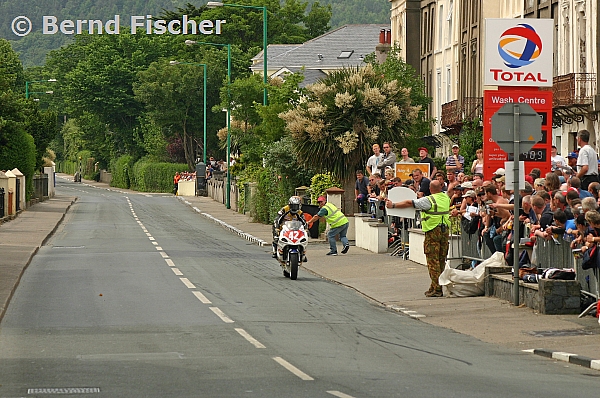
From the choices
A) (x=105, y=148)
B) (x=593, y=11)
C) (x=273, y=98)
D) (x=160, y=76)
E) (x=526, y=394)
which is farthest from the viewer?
(x=105, y=148)

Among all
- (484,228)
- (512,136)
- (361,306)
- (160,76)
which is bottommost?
(361,306)

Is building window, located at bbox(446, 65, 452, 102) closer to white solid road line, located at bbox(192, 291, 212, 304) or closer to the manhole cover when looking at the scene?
white solid road line, located at bbox(192, 291, 212, 304)

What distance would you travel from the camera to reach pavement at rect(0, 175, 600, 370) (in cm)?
1384

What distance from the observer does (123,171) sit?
341ft

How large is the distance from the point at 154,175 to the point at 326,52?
55.8 ft

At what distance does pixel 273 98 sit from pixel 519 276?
25326mm

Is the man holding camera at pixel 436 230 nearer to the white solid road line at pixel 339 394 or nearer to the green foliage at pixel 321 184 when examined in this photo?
the white solid road line at pixel 339 394

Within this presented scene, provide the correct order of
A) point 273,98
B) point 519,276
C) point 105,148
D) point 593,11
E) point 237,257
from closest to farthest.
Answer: point 519,276, point 237,257, point 593,11, point 273,98, point 105,148

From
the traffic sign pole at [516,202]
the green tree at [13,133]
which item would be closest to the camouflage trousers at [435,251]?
the traffic sign pole at [516,202]

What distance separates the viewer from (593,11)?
3234cm

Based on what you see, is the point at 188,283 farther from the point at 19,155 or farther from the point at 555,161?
the point at 19,155

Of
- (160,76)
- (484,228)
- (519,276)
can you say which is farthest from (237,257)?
(160,76)

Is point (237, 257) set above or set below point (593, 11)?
below

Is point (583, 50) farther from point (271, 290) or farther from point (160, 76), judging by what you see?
point (160, 76)
